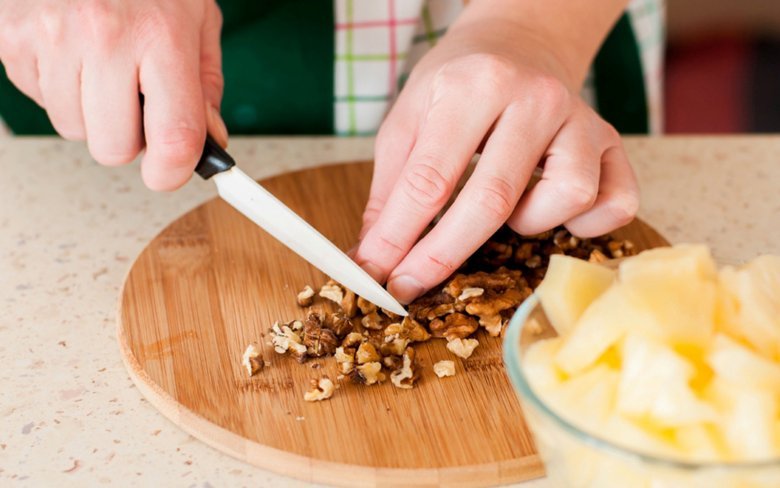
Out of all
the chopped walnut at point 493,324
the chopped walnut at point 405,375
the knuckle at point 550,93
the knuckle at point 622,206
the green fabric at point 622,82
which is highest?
the knuckle at point 550,93

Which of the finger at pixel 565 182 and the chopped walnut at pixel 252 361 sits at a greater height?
the finger at pixel 565 182

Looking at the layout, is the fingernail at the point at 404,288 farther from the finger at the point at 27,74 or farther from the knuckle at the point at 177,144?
the finger at the point at 27,74

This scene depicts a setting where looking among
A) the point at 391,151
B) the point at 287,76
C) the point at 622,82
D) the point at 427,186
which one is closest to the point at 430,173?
the point at 427,186

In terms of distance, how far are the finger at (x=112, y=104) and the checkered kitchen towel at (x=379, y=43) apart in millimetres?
600

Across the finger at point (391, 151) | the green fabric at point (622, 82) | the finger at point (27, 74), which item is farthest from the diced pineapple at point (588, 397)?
the green fabric at point (622, 82)

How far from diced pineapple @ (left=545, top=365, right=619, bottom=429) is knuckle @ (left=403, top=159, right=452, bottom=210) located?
16.4 inches

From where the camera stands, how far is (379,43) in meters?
1.64

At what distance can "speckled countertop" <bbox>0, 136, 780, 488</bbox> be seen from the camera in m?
0.93

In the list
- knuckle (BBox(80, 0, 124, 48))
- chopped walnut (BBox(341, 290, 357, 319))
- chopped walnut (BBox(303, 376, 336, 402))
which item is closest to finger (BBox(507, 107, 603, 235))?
chopped walnut (BBox(341, 290, 357, 319))

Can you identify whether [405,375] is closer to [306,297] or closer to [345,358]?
[345,358]

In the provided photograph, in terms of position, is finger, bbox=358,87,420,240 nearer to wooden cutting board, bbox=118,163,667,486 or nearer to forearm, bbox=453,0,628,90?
wooden cutting board, bbox=118,163,667,486

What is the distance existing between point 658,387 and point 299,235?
579mm

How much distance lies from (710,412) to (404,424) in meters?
0.37

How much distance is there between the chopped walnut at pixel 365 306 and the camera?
3.58 ft
